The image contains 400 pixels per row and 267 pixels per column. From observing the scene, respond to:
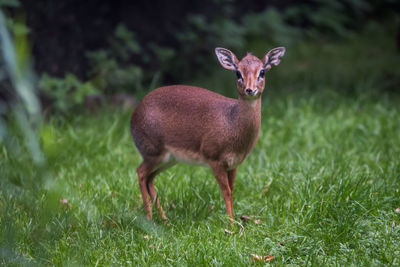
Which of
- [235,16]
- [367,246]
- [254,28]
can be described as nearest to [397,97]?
[254,28]

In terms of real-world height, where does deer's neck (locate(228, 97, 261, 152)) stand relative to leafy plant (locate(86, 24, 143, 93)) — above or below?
above

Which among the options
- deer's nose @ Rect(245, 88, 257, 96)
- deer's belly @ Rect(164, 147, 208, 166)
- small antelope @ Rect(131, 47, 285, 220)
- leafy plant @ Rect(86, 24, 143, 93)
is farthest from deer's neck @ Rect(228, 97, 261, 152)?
leafy plant @ Rect(86, 24, 143, 93)

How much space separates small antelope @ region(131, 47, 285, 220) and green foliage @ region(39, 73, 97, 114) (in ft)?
7.51

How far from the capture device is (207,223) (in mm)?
3611

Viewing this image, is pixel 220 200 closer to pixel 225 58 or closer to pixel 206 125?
pixel 206 125

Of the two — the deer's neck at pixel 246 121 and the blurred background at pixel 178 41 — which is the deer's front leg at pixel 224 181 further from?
the blurred background at pixel 178 41

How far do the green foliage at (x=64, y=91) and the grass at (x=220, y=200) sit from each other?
0.23 metres

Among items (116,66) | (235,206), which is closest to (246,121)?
(235,206)

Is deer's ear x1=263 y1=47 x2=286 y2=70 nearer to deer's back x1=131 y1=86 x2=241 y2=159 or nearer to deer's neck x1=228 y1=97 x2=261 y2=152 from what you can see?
deer's neck x1=228 y1=97 x2=261 y2=152

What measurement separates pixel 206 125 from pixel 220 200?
76cm

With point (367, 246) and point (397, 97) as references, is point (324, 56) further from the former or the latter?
point (367, 246)

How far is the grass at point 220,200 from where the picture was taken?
10.1 feet

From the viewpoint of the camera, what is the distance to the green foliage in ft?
19.6

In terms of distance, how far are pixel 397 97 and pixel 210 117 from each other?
4.33m
